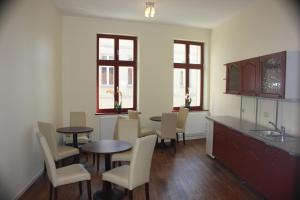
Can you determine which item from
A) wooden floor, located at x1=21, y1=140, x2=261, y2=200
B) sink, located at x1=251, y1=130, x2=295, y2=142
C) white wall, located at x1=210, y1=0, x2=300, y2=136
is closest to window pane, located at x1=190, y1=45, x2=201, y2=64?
white wall, located at x1=210, y1=0, x2=300, y2=136

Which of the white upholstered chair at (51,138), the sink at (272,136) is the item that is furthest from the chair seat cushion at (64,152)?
the sink at (272,136)

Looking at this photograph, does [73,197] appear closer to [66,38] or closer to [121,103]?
[121,103]

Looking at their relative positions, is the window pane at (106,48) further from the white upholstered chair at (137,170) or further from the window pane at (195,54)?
the white upholstered chair at (137,170)

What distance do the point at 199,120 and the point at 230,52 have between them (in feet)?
6.43

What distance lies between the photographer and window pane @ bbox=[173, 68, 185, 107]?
6125 mm

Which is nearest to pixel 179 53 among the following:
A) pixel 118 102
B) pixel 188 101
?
pixel 188 101

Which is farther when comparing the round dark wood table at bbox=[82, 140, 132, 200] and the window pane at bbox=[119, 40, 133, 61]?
the window pane at bbox=[119, 40, 133, 61]

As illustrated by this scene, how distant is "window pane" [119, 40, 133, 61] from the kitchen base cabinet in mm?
2830

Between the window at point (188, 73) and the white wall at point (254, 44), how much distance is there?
0.39 metres

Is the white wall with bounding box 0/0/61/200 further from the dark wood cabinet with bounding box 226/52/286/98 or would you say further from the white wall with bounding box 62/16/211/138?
the dark wood cabinet with bounding box 226/52/286/98

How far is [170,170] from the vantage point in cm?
400

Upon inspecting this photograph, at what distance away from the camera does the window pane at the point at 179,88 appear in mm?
6125

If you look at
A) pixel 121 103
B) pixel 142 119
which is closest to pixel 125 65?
pixel 121 103

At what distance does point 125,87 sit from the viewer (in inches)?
227
